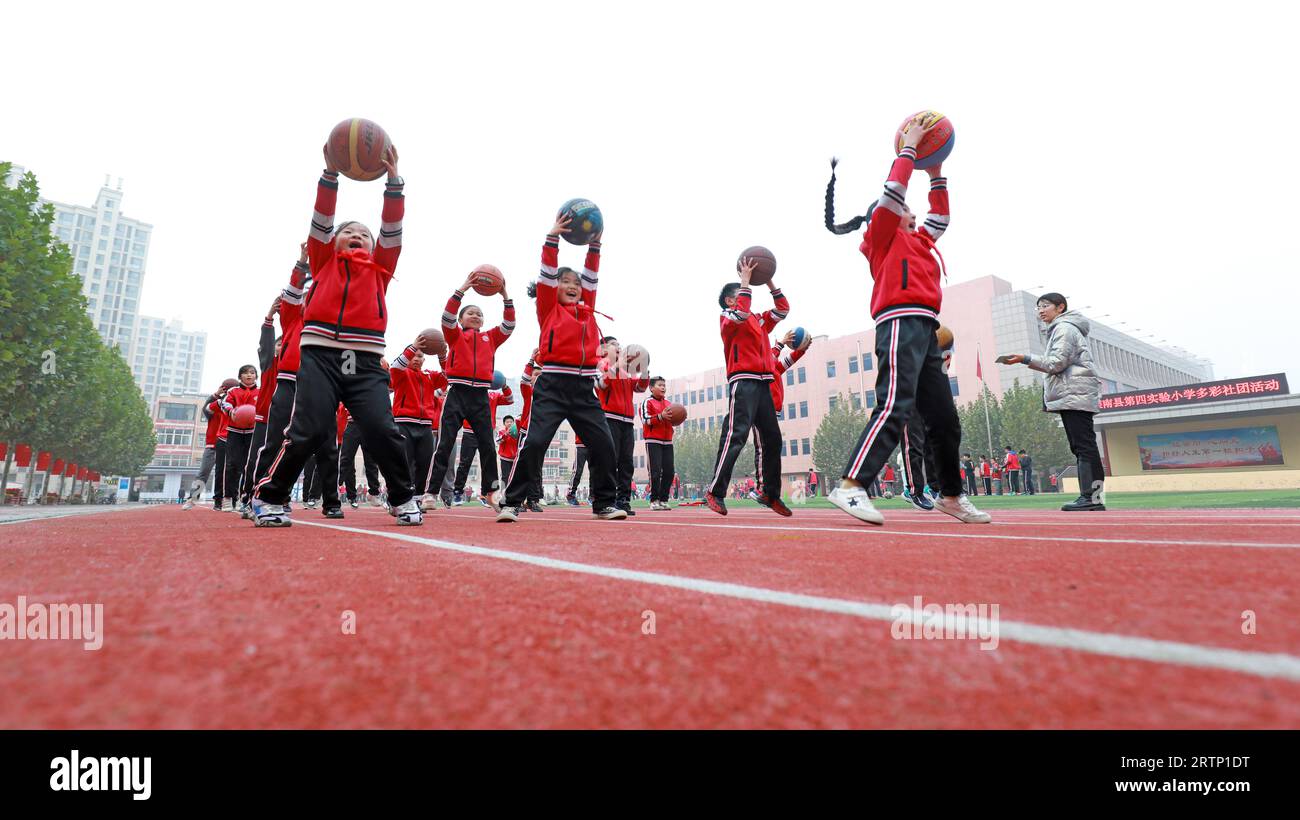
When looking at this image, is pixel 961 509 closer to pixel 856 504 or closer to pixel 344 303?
pixel 856 504

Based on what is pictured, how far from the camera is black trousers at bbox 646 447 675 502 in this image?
10.5 m

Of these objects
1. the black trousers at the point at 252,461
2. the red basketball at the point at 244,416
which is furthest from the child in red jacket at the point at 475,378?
the red basketball at the point at 244,416

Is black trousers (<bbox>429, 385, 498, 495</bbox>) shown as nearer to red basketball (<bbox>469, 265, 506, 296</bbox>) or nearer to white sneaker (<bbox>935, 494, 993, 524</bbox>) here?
red basketball (<bbox>469, 265, 506, 296</bbox>)

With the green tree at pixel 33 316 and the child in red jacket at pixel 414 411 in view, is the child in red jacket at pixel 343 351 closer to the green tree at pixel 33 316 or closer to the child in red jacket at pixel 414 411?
the child in red jacket at pixel 414 411

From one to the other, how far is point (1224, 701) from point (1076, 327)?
6972 millimetres

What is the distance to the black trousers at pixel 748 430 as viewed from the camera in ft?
19.9

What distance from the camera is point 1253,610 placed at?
1276 mm

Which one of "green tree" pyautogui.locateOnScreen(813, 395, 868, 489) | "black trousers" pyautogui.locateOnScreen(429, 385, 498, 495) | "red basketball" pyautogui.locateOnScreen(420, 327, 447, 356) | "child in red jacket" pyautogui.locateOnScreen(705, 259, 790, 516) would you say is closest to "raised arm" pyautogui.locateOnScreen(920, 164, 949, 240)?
"child in red jacket" pyautogui.locateOnScreen(705, 259, 790, 516)

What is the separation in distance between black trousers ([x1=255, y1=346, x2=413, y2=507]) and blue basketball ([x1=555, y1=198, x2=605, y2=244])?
1952 mm

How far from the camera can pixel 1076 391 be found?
6168 mm

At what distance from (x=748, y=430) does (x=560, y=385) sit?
2.02 meters

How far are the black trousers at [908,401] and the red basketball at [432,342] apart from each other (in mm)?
6400
